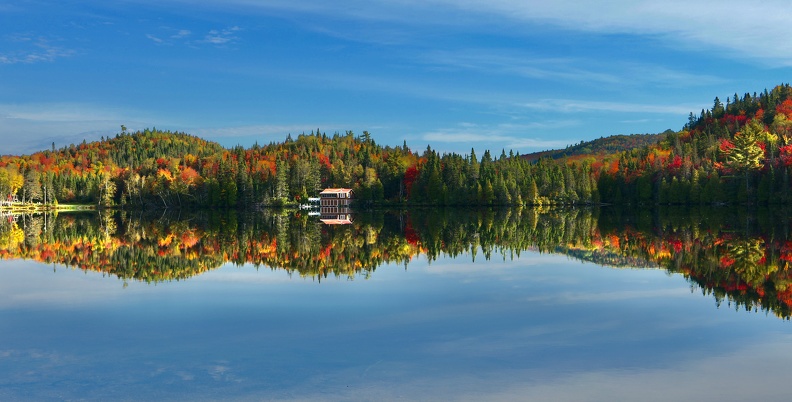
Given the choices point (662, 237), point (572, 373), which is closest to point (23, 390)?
point (572, 373)

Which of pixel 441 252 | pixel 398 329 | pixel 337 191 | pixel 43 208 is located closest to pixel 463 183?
pixel 337 191

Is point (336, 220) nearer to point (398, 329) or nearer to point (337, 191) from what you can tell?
point (337, 191)

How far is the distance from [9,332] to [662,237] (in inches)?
1503

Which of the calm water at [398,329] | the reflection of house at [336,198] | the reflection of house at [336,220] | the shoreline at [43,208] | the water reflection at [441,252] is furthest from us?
the reflection of house at [336,198]

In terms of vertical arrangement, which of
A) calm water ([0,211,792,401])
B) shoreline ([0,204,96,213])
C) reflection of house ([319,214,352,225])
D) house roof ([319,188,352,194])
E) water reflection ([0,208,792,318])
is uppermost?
house roof ([319,188,352,194])

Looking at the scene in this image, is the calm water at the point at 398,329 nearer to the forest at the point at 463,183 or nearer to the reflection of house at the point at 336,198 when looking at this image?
the forest at the point at 463,183

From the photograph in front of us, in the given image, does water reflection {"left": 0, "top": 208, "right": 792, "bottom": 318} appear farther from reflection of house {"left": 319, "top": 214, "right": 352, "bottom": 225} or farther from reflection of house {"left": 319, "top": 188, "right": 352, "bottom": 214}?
reflection of house {"left": 319, "top": 188, "right": 352, "bottom": 214}

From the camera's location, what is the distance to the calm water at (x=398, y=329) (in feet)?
41.0

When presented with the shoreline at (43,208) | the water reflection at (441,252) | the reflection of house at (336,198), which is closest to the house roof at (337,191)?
the reflection of house at (336,198)

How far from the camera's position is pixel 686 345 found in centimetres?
1509

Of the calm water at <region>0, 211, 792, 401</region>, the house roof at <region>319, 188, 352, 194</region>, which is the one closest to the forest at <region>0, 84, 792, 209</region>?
the house roof at <region>319, 188, 352, 194</region>

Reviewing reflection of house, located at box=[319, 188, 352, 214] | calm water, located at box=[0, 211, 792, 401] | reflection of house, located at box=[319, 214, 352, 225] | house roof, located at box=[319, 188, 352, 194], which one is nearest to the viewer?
calm water, located at box=[0, 211, 792, 401]

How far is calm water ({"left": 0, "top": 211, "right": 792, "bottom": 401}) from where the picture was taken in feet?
41.0

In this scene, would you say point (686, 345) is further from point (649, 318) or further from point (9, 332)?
point (9, 332)
